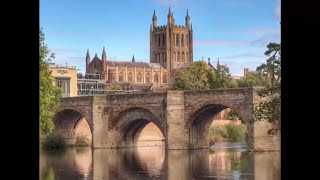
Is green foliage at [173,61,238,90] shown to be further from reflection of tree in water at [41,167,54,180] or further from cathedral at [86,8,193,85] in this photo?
cathedral at [86,8,193,85]

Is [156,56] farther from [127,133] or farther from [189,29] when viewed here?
[127,133]

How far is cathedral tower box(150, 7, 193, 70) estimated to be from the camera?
99.9m

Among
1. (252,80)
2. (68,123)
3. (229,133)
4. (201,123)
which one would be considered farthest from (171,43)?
(201,123)

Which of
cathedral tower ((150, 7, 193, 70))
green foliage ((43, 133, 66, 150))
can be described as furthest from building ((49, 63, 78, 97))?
cathedral tower ((150, 7, 193, 70))

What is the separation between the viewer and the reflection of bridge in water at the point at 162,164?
88.7 feet

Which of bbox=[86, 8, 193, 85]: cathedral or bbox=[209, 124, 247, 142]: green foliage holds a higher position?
bbox=[86, 8, 193, 85]: cathedral

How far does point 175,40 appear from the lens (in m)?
102

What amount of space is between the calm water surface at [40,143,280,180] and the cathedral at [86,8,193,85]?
49404mm

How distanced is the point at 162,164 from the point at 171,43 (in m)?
69.5

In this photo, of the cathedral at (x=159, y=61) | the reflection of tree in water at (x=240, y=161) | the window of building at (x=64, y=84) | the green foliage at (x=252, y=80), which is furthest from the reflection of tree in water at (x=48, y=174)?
the cathedral at (x=159, y=61)

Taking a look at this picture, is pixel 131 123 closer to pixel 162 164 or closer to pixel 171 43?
pixel 162 164

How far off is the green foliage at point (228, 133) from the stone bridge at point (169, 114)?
8.44 meters

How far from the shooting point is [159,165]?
31.8 m
